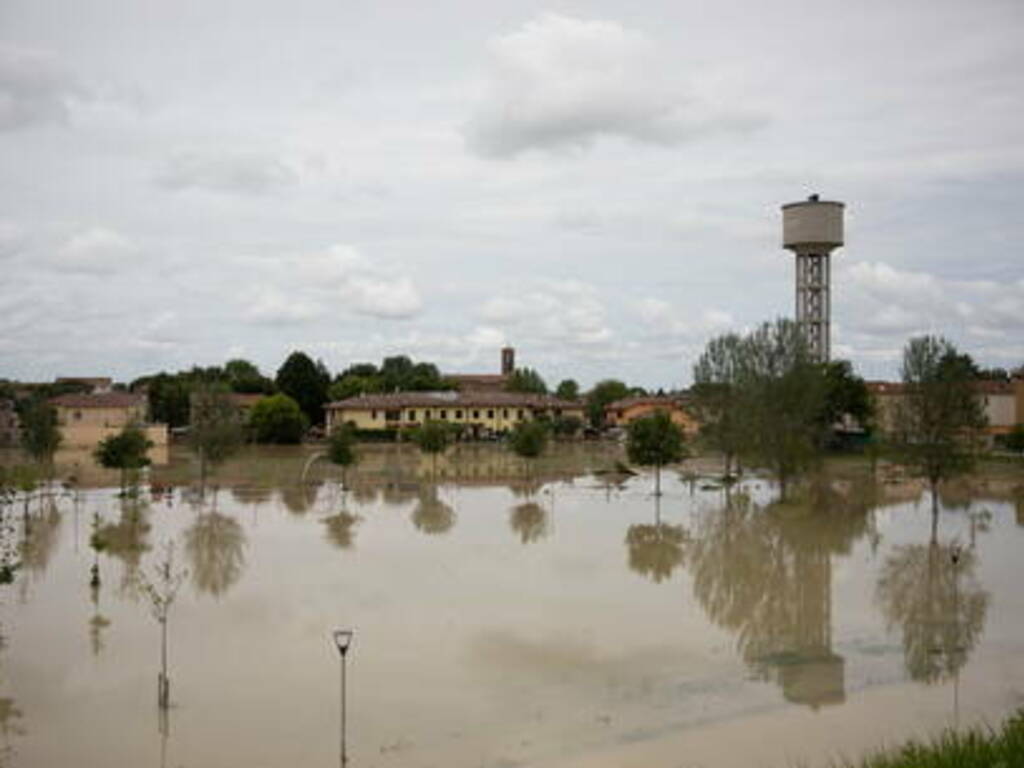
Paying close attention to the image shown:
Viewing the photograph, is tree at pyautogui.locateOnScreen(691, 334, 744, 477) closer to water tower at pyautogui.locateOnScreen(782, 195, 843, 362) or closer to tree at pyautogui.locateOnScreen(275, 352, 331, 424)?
water tower at pyautogui.locateOnScreen(782, 195, 843, 362)

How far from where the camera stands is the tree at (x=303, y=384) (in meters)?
90.7

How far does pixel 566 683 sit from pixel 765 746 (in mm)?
3770

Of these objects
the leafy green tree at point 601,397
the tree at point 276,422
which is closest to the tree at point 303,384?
the tree at point 276,422

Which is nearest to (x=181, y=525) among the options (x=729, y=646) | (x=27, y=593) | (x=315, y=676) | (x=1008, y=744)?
(x=27, y=593)

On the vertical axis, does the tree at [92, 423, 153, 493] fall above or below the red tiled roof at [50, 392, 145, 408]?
below

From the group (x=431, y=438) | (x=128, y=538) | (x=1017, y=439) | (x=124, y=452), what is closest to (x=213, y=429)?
(x=124, y=452)

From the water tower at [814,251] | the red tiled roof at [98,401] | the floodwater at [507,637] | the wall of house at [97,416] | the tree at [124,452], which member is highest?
the water tower at [814,251]

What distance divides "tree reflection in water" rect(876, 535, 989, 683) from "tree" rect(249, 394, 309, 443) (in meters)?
51.7

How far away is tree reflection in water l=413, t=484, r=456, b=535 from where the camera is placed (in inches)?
1426

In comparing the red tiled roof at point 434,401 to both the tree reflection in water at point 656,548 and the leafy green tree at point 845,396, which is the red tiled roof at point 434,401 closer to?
the leafy green tree at point 845,396

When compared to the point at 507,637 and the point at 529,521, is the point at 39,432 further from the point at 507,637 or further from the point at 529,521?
the point at 507,637

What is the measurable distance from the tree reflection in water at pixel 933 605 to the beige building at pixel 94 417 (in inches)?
2077

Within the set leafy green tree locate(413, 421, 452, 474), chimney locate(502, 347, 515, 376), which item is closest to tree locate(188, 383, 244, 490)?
leafy green tree locate(413, 421, 452, 474)

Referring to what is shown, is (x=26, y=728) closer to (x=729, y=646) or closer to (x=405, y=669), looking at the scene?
(x=405, y=669)
